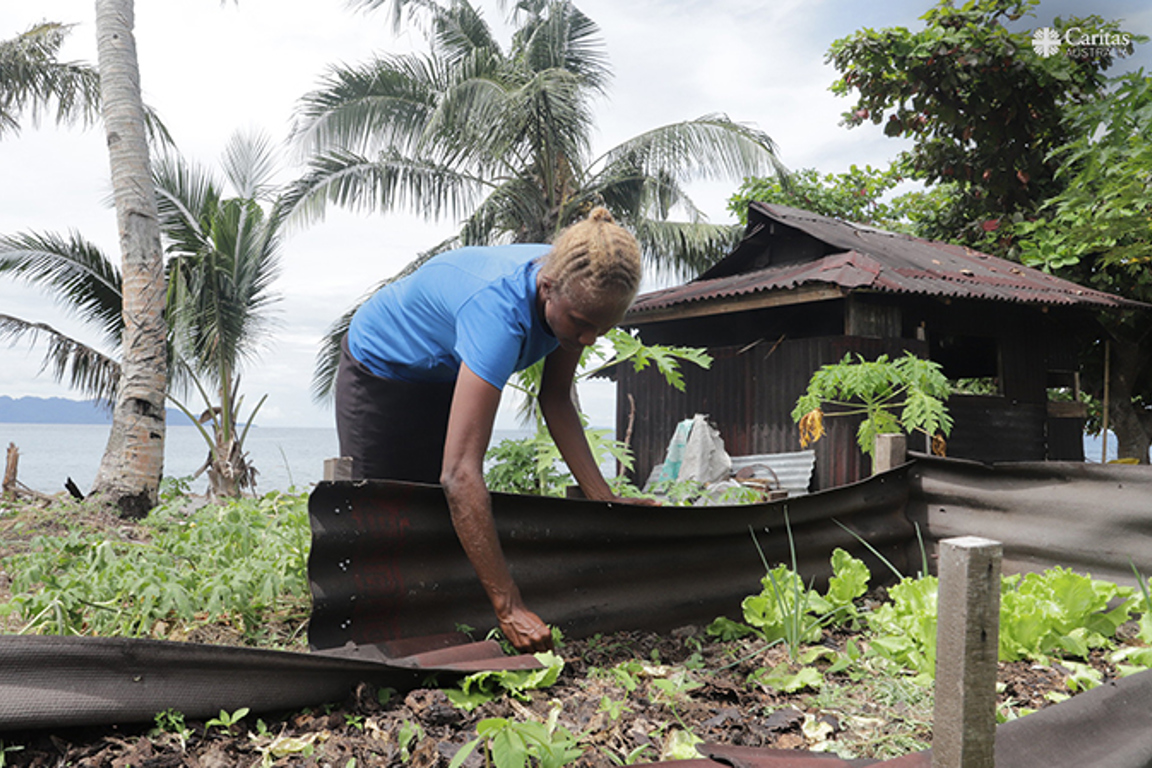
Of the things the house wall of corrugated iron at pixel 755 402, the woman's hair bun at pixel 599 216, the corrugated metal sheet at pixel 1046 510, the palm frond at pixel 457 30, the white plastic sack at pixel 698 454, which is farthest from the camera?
the palm frond at pixel 457 30

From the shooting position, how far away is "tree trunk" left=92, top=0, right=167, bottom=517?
6543 millimetres

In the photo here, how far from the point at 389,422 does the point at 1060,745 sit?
2342 millimetres

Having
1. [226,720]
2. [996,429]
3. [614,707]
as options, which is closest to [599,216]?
[614,707]

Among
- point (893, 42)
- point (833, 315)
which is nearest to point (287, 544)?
point (833, 315)

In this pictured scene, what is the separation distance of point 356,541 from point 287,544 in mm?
963

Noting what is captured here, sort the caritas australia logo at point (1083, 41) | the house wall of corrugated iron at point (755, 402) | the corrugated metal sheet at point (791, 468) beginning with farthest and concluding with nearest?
the caritas australia logo at point (1083, 41) → the corrugated metal sheet at point (791, 468) → the house wall of corrugated iron at point (755, 402)

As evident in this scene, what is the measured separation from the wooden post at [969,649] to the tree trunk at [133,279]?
6.81 m

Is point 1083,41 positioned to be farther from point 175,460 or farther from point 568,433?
point 175,460

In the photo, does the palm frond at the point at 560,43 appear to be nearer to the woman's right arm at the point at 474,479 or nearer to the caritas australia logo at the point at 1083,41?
the caritas australia logo at the point at 1083,41

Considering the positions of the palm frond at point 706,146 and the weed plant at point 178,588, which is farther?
the palm frond at point 706,146

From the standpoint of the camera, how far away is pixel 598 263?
2.12 meters

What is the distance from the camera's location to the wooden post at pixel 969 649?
Result: 54.6 inches

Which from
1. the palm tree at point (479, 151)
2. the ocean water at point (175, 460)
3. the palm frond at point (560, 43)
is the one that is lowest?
the ocean water at point (175, 460)

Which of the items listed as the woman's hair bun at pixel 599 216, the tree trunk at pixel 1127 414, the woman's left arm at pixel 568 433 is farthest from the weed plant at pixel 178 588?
the tree trunk at pixel 1127 414
